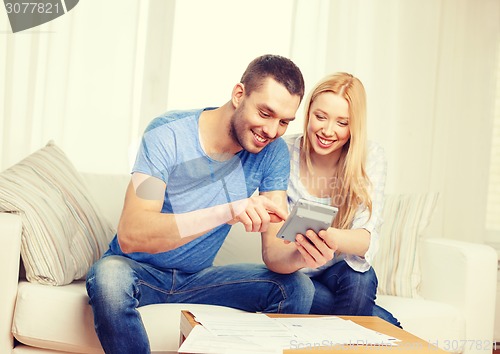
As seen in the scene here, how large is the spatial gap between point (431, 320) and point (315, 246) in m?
0.78

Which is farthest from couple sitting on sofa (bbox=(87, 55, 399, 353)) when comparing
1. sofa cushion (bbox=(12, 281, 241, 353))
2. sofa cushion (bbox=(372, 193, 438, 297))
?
sofa cushion (bbox=(372, 193, 438, 297))

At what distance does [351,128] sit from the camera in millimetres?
2121

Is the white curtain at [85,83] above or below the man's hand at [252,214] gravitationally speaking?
above

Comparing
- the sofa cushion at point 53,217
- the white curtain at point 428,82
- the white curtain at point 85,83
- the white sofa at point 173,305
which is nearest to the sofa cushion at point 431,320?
the white sofa at point 173,305

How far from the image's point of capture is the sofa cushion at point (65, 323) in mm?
1854

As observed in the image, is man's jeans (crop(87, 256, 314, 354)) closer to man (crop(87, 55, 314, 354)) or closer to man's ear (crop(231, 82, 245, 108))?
man (crop(87, 55, 314, 354))

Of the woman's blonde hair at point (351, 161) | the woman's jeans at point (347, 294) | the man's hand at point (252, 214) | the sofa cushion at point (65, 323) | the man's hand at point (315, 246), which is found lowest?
the sofa cushion at point (65, 323)

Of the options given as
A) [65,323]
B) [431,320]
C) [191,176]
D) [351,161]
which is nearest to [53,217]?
[65,323]

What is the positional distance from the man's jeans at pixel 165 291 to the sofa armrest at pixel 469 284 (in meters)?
0.80

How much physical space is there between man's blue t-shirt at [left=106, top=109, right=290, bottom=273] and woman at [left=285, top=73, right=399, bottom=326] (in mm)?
225

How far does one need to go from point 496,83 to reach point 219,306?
102 inches

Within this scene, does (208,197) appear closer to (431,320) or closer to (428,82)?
(431,320)

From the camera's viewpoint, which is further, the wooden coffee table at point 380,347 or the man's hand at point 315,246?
the man's hand at point 315,246

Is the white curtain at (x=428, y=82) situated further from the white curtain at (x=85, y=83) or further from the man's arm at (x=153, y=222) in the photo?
the man's arm at (x=153, y=222)
